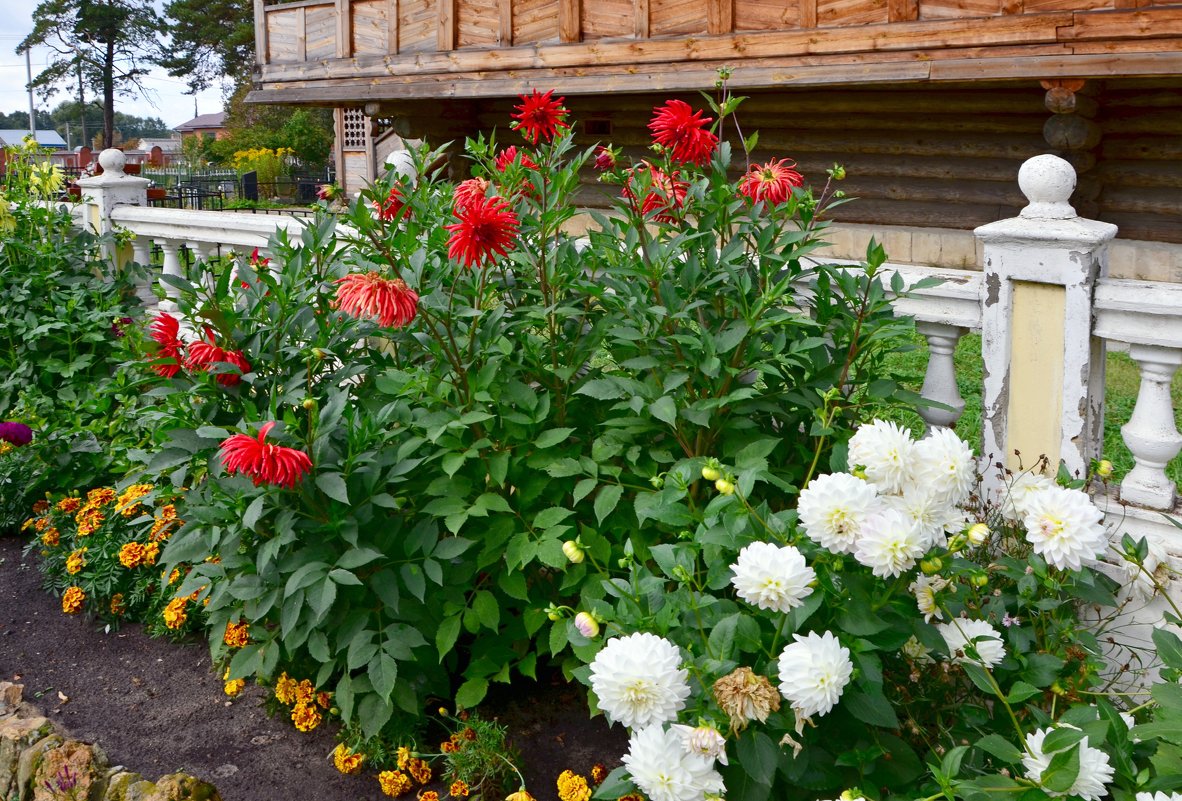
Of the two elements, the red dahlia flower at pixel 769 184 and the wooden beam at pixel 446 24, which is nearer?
the red dahlia flower at pixel 769 184

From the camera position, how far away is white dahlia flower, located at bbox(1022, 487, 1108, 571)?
1.81 meters

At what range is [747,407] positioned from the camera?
2.45 metres

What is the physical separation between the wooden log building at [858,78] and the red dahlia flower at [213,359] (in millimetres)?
5199

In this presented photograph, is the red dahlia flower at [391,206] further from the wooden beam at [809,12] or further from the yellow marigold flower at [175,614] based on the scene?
the wooden beam at [809,12]

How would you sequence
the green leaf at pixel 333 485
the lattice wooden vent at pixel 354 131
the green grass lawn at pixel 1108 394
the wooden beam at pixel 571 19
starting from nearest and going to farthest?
1. the green leaf at pixel 333 485
2. the green grass lawn at pixel 1108 394
3. the wooden beam at pixel 571 19
4. the lattice wooden vent at pixel 354 131

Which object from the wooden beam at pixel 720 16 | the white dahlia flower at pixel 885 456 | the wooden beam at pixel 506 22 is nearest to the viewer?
the white dahlia flower at pixel 885 456

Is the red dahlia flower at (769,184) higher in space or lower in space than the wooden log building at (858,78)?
lower

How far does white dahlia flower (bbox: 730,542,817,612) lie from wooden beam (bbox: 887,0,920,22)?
7.53 metres

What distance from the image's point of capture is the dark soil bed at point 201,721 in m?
2.49

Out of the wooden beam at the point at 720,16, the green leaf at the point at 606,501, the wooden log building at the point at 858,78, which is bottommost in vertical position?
the green leaf at the point at 606,501

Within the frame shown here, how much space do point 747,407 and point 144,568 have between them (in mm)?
2073

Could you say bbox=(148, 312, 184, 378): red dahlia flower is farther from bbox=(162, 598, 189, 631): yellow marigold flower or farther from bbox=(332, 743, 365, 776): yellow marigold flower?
bbox=(332, 743, 365, 776): yellow marigold flower

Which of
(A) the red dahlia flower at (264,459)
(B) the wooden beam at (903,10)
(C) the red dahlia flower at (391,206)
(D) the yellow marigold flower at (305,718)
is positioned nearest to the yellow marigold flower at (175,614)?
(D) the yellow marigold flower at (305,718)

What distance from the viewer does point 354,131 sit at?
86.4 feet
